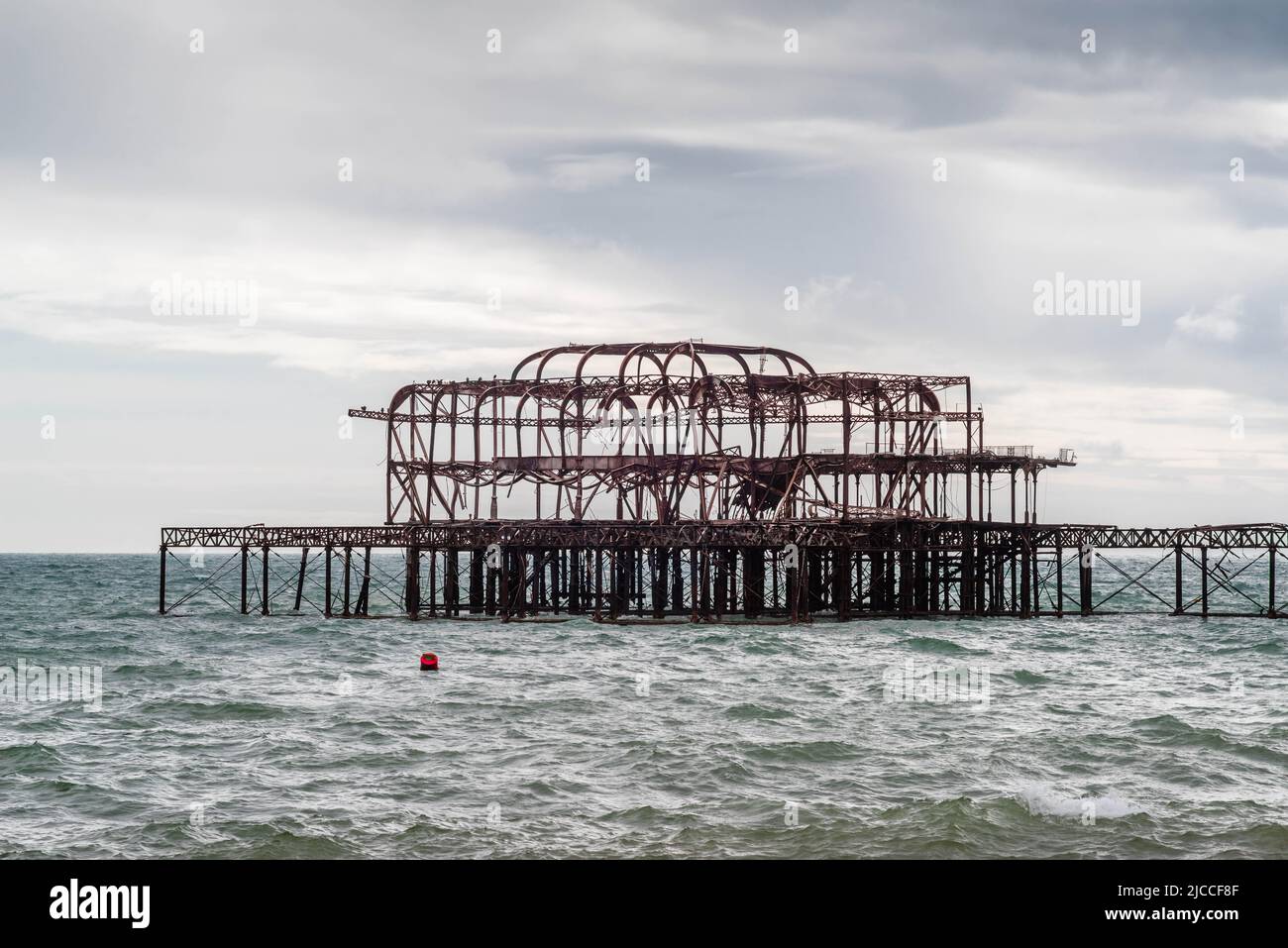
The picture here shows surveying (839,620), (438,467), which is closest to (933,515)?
(839,620)

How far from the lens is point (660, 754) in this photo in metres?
26.5

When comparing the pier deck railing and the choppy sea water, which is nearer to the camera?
the choppy sea water

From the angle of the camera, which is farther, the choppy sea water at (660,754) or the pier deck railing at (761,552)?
the pier deck railing at (761,552)

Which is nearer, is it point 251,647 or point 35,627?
point 251,647

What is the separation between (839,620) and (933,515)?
874cm

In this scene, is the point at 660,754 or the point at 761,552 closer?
the point at 660,754

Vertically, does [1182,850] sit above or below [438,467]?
below

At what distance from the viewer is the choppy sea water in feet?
67.1

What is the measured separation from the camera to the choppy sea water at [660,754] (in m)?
20.4
